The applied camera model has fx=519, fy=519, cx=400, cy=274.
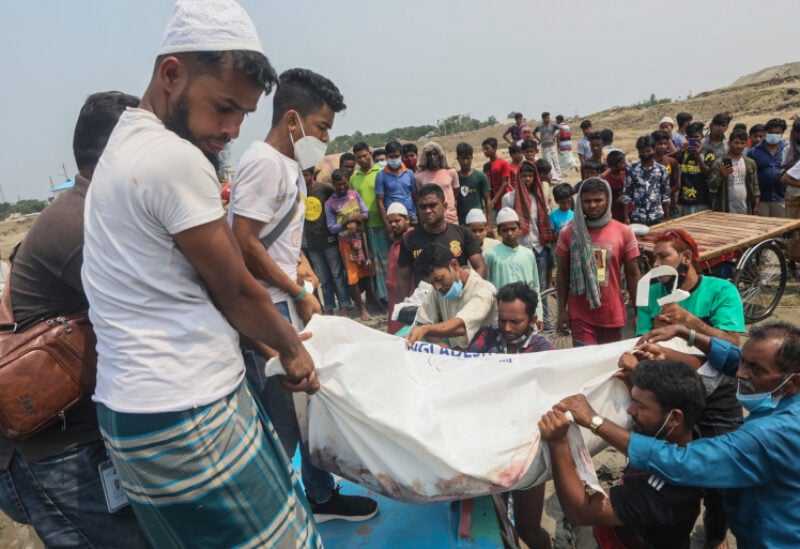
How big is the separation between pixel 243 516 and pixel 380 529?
40.5 inches

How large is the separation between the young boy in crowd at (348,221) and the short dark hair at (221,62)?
5.23 metres

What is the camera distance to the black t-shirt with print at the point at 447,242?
4191 mm

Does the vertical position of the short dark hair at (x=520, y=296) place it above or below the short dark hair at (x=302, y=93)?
below

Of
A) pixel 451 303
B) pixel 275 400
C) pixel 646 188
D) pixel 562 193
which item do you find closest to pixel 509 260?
pixel 451 303

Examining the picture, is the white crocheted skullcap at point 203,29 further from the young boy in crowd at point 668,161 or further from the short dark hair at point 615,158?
the young boy in crowd at point 668,161

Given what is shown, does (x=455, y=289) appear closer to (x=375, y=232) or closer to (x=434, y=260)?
(x=434, y=260)

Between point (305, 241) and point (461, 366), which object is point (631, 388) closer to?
point (461, 366)

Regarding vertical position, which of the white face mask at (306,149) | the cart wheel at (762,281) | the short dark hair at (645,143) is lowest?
the cart wheel at (762,281)

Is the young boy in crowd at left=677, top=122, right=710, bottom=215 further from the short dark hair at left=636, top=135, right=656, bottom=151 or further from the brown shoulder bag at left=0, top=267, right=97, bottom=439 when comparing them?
the brown shoulder bag at left=0, top=267, right=97, bottom=439

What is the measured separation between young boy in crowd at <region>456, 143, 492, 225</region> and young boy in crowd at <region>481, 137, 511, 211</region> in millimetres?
454

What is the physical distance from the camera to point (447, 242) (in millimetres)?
4168

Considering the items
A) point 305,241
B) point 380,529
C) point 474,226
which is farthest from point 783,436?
point 305,241

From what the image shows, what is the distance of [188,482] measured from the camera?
1320 millimetres

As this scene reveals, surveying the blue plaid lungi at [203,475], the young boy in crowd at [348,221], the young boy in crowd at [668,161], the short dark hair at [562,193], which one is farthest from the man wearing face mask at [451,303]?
the young boy in crowd at [668,161]
